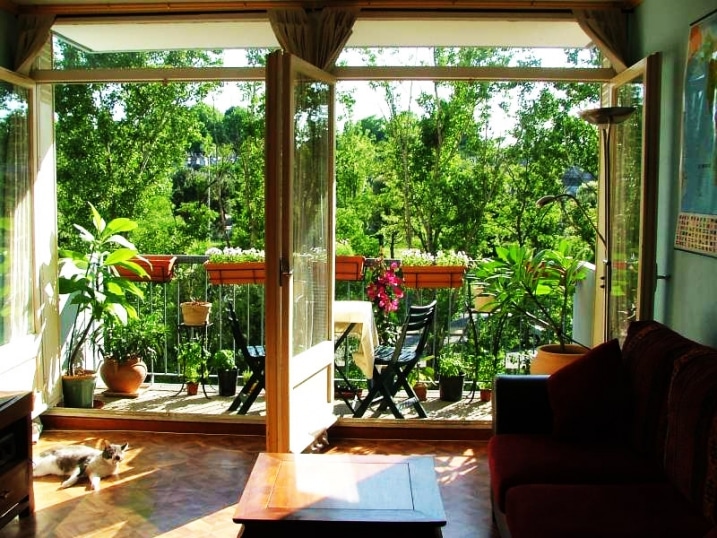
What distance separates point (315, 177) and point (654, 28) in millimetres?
1893

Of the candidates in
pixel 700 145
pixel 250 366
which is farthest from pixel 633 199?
pixel 250 366

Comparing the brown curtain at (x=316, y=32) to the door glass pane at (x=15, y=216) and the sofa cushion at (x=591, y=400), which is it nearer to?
the door glass pane at (x=15, y=216)

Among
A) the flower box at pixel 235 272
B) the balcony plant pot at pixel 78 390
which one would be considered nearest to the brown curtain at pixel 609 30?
the flower box at pixel 235 272

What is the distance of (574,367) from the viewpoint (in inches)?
123

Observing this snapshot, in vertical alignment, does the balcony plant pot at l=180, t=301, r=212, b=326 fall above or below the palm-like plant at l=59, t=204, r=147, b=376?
below

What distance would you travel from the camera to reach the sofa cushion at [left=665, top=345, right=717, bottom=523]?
7.32 ft

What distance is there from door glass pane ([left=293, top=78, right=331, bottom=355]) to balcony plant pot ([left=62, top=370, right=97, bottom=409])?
5.44 feet

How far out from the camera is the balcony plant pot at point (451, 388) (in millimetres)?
→ 5012

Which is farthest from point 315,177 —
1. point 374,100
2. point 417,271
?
point 374,100

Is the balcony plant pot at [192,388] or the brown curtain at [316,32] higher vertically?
the brown curtain at [316,32]

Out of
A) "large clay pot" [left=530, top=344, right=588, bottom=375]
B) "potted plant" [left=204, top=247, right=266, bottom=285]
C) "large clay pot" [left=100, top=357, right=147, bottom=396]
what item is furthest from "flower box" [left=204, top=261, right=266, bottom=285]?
"large clay pot" [left=530, top=344, right=588, bottom=375]

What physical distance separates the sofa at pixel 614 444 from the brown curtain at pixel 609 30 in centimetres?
173

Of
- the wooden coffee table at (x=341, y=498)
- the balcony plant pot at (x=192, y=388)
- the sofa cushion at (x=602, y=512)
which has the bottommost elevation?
the balcony plant pot at (x=192, y=388)

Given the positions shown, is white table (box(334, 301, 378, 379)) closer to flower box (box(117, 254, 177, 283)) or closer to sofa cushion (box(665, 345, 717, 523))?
flower box (box(117, 254, 177, 283))
